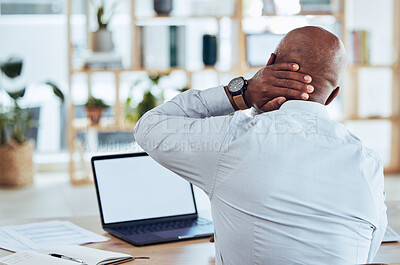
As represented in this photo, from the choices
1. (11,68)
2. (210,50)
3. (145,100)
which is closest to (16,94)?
(11,68)

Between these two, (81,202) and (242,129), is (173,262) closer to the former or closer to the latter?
(242,129)

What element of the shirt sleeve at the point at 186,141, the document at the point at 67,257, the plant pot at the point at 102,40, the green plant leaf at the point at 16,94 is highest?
the plant pot at the point at 102,40

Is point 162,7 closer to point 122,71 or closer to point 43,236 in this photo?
point 122,71

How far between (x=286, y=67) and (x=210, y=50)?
12.9 ft

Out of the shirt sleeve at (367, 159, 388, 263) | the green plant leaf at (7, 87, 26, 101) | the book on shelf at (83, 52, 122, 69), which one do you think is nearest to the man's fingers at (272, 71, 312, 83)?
the shirt sleeve at (367, 159, 388, 263)

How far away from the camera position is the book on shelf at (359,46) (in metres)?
5.49

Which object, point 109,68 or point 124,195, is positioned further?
point 109,68

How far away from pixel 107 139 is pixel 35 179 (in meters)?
0.74

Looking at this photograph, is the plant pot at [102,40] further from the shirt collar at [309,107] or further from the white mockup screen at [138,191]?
the shirt collar at [309,107]

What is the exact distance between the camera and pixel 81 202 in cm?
457

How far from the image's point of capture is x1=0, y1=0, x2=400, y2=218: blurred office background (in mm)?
5207

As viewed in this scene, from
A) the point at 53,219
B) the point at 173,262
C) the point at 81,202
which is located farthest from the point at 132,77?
the point at 173,262

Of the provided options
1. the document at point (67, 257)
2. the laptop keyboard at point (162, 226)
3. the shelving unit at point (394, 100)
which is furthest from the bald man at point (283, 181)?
the shelving unit at point (394, 100)

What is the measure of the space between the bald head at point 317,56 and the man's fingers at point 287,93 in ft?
0.09
